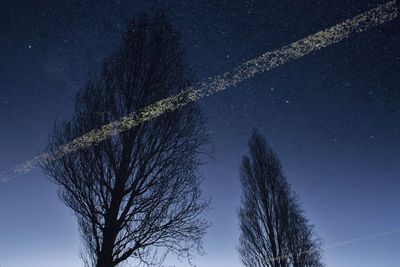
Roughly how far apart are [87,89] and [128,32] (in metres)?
2.13

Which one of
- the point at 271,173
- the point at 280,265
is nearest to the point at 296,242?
the point at 280,265

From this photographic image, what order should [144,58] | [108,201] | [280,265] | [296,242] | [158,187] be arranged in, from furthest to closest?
[296,242]
[280,265]
[144,58]
[158,187]
[108,201]

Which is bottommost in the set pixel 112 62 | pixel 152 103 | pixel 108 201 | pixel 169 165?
pixel 108 201

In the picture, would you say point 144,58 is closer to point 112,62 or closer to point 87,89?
point 112,62

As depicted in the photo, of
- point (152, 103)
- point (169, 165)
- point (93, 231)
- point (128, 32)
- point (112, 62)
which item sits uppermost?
point (128, 32)

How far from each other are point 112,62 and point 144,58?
90 cm

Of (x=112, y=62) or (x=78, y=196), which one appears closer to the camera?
(x=78, y=196)

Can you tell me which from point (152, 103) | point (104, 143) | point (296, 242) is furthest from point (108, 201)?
point (296, 242)

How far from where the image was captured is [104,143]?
7613mm

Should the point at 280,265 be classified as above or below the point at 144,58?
below

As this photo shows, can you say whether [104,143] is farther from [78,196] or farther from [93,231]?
[93,231]

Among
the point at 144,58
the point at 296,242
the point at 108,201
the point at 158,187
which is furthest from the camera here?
the point at 296,242

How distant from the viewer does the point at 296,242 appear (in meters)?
17.6

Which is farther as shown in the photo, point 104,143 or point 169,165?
point 169,165
